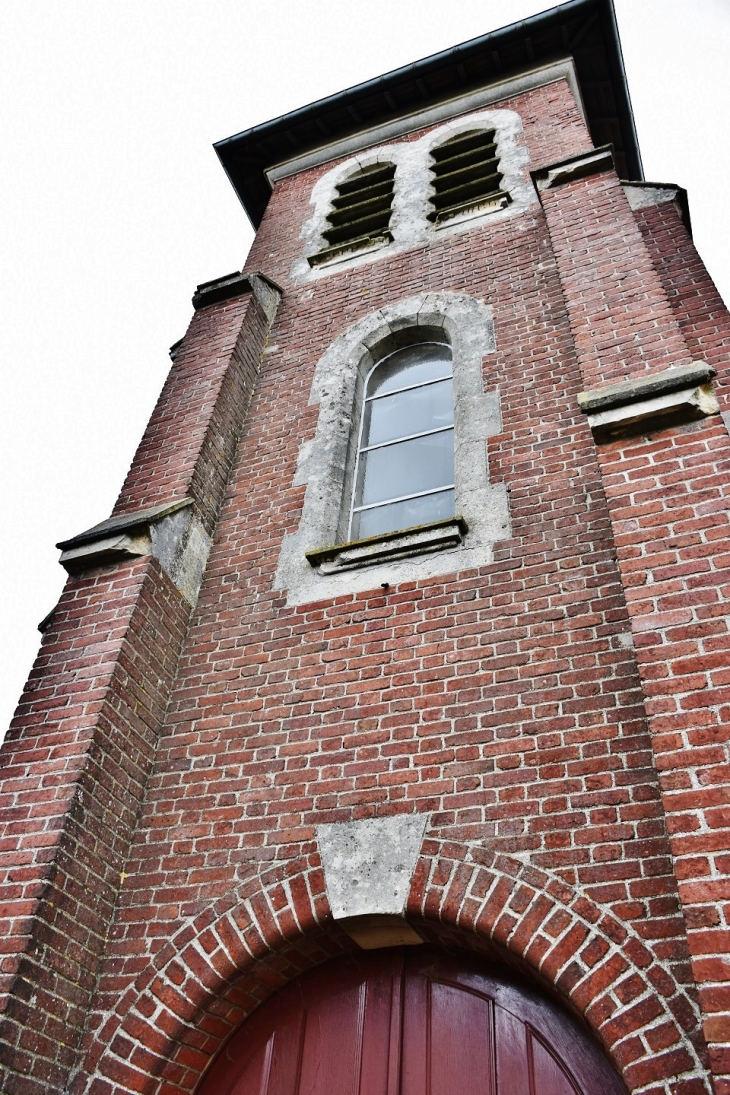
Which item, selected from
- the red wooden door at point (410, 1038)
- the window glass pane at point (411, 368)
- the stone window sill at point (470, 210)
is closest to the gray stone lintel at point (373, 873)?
the red wooden door at point (410, 1038)

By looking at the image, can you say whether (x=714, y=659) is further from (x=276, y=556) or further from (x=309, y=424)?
→ (x=309, y=424)

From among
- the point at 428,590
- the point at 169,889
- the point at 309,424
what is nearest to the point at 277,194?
the point at 309,424

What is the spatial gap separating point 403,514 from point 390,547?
781mm

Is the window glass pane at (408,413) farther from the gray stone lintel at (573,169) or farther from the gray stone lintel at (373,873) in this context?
the gray stone lintel at (373,873)

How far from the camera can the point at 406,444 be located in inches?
244

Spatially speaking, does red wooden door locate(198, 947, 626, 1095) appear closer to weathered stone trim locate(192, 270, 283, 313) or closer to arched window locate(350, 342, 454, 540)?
arched window locate(350, 342, 454, 540)

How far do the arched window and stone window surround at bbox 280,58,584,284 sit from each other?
67.2 inches

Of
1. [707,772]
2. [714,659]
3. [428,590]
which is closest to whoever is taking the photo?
[707,772]

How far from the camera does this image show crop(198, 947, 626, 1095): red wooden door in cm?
330

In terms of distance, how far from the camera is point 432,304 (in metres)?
6.83

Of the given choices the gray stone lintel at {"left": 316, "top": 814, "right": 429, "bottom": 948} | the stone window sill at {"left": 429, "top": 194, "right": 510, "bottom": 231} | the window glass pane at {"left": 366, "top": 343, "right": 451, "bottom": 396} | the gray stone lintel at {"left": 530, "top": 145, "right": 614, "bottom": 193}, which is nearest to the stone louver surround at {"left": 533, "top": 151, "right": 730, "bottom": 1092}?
the gray stone lintel at {"left": 316, "top": 814, "right": 429, "bottom": 948}

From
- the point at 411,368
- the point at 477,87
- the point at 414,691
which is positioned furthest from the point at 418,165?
the point at 414,691

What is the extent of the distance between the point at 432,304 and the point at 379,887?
480 centimetres

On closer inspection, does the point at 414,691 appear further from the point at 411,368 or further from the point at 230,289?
the point at 230,289
